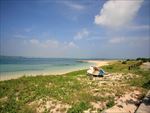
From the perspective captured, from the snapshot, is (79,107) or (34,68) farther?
(34,68)

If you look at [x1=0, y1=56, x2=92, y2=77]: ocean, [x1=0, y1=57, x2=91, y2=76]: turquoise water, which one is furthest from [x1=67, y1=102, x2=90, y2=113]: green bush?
[x1=0, y1=57, x2=91, y2=76]: turquoise water

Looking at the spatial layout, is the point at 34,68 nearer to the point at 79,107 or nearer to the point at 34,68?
the point at 34,68

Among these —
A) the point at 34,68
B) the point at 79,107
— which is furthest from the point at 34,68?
the point at 79,107

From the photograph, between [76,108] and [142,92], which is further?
[142,92]

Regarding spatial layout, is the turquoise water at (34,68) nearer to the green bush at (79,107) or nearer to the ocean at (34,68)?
the ocean at (34,68)

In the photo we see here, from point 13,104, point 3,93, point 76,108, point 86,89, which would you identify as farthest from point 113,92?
point 3,93

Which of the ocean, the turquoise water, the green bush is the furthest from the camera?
the turquoise water

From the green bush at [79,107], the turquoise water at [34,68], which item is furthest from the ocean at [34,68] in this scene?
the green bush at [79,107]

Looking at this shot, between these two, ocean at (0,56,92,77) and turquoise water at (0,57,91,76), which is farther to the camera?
turquoise water at (0,57,91,76)

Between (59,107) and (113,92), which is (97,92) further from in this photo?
(59,107)

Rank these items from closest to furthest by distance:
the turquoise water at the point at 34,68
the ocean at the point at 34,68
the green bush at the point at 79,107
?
1. the green bush at the point at 79,107
2. the ocean at the point at 34,68
3. the turquoise water at the point at 34,68

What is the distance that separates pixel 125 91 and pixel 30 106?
23.9ft

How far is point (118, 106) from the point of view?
32.5ft

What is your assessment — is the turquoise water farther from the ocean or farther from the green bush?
the green bush
